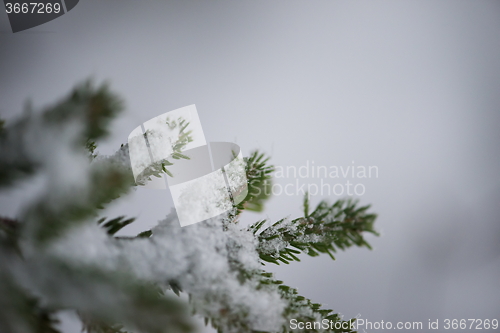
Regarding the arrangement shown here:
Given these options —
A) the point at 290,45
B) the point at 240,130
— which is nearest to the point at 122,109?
the point at 240,130

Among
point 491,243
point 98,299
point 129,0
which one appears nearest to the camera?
point 98,299

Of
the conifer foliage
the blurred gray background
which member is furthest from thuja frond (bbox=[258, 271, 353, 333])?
the blurred gray background

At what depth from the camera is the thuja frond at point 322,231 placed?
0.41 feet

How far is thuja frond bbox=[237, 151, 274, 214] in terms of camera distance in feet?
0.62

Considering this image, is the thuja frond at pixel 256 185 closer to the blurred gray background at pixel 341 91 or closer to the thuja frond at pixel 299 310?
the thuja frond at pixel 299 310

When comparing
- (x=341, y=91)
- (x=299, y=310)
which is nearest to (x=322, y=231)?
(x=299, y=310)

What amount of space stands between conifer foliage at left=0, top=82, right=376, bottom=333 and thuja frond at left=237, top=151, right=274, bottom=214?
49 mm

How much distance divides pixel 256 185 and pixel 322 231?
6 centimetres

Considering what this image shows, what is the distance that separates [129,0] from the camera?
689mm

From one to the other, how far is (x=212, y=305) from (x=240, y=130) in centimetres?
63

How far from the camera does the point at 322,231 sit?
0.48ft

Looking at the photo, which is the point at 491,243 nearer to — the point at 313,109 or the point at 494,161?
the point at 494,161

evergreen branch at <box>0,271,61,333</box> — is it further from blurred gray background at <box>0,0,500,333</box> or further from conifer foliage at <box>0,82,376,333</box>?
blurred gray background at <box>0,0,500,333</box>

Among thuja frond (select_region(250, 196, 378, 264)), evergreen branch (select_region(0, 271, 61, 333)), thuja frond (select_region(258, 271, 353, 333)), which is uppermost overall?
evergreen branch (select_region(0, 271, 61, 333))
